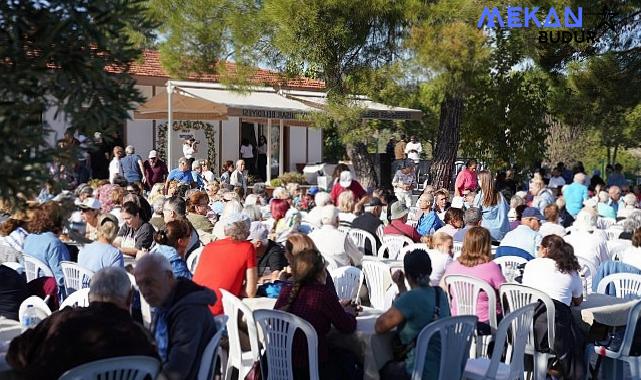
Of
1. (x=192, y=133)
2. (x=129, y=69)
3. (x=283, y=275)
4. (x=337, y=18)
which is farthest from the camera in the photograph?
(x=192, y=133)

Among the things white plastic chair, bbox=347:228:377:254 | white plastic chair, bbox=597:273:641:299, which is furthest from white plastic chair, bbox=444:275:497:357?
white plastic chair, bbox=347:228:377:254

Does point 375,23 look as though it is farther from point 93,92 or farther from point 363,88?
point 93,92

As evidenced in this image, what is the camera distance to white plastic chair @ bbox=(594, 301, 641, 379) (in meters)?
5.82

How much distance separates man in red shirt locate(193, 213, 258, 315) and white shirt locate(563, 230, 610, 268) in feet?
11.5

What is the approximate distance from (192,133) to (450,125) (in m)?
9.57

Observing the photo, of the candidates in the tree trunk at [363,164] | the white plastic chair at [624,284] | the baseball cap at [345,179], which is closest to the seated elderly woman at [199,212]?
the baseball cap at [345,179]

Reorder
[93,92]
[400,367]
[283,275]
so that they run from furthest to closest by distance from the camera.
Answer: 1. [283,275]
2. [400,367]
3. [93,92]

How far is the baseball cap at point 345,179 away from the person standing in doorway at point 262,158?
12599 mm

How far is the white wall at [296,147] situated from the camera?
28.8m

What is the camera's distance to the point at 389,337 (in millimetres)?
5074

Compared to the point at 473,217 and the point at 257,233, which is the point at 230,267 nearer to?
the point at 257,233

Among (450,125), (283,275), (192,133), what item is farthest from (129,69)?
(192,133)

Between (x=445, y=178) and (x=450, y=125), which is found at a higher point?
(x=450, y=125)

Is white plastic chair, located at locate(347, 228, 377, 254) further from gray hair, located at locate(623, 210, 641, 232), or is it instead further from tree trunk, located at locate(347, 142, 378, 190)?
tree trunk, located at locate(347, 142, 378, 190)
